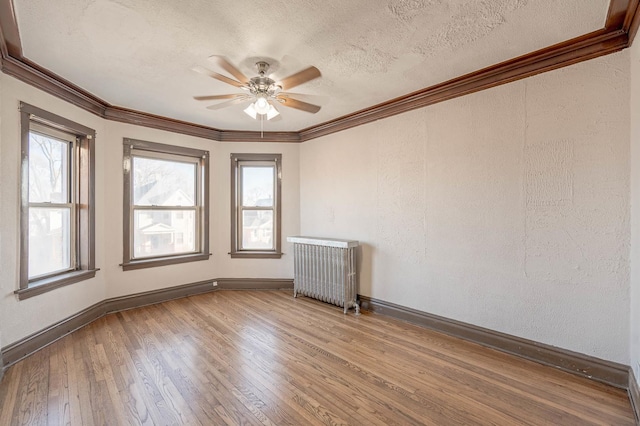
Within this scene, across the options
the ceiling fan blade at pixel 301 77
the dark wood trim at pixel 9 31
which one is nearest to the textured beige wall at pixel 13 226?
the dark wood trim at pixel 9 31

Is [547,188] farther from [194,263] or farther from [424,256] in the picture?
[194,263]

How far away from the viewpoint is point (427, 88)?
3148 mm

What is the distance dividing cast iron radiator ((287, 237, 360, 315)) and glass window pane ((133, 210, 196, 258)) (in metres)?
1.62

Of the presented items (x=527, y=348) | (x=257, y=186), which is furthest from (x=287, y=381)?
(x=257, y=186)

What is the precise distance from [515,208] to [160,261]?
14.4 ft

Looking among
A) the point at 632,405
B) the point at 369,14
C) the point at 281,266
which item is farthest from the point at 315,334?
the point at 369,14

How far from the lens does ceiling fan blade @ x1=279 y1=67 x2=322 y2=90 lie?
2.30 meters

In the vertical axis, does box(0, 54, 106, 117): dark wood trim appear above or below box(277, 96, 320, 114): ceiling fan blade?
above

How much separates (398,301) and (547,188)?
76.0 inches

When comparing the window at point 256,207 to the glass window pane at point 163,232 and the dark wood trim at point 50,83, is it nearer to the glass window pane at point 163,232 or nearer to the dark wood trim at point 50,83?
the glass window pane at point 163,232

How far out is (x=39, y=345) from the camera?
2.80m

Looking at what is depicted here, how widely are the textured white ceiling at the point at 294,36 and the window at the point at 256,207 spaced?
199cm

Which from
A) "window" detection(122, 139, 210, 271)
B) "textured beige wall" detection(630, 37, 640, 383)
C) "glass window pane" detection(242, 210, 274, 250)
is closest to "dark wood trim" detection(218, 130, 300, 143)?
"window" detection(122, 139, 210, 271)

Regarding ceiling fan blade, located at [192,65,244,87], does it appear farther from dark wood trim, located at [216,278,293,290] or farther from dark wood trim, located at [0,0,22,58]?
dark wood trim, located at [216,278,293,290]
